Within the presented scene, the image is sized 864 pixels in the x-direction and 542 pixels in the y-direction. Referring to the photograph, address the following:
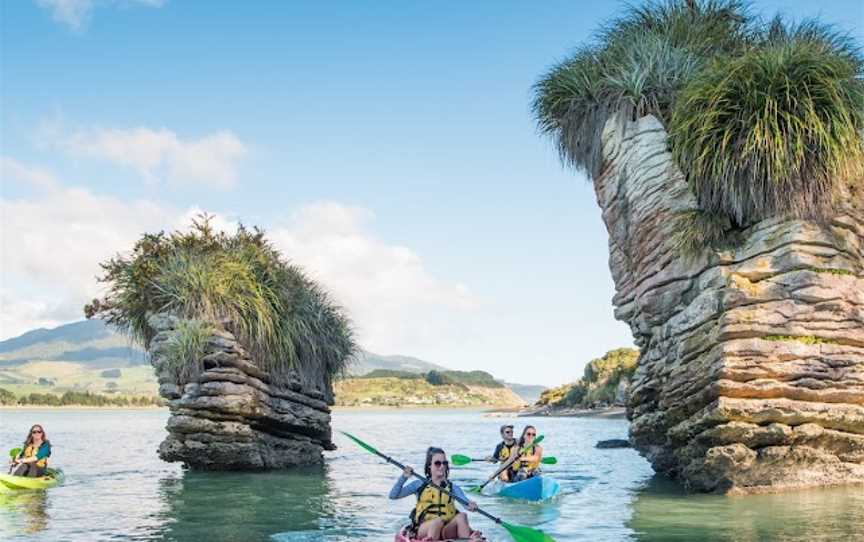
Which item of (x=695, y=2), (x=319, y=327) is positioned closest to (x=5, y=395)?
(x=319, y=327)

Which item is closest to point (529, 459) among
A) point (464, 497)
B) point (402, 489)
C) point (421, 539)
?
point (402, 489)

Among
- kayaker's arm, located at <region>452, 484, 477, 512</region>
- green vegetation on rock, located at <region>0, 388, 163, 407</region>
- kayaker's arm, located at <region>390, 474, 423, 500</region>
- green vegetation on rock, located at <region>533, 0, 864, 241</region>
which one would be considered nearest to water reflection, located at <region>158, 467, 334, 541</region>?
kayaker's arm, located at <region>390, 474, 423, 500</region>

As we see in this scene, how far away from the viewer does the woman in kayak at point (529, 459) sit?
1925cm

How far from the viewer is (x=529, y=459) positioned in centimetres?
1923

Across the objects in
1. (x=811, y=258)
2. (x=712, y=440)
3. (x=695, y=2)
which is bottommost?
(x=712, y=440)

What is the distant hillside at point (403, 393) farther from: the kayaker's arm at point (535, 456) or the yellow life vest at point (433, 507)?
the yellow life vest at point (433, 507)

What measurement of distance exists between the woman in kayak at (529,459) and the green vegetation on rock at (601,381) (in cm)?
5288

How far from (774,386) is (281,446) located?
1295 centimetres

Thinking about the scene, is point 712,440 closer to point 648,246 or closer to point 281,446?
point 648,246

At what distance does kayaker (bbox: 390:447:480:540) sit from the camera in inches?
458

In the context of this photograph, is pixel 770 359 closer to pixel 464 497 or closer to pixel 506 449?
pixel 506 449

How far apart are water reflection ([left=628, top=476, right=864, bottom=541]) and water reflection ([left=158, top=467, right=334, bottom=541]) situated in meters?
5.68

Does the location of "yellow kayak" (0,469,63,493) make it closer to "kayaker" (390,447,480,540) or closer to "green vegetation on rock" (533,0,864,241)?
"kayaker" (390,447,480,540)

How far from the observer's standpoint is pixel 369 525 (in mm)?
14812
